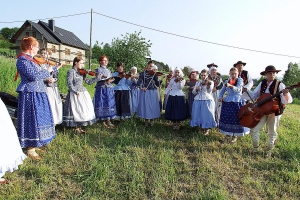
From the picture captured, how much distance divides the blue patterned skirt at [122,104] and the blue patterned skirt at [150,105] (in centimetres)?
46

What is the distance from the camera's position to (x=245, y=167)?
3.95 m

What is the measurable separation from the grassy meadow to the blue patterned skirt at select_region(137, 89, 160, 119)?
86cm

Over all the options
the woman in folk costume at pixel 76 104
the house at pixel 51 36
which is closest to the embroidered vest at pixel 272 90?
the woman in folk costume at pixel 76 104

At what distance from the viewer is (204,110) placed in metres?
5.22

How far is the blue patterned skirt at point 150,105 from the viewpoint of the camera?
5.93 meters

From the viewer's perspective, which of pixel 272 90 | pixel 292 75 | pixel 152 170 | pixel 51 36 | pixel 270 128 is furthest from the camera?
pixel 292 75

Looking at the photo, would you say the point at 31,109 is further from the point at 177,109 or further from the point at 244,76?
the point at 244,76

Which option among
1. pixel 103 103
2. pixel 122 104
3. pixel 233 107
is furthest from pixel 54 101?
pixel 233 107

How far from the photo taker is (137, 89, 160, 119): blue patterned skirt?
19.5ft

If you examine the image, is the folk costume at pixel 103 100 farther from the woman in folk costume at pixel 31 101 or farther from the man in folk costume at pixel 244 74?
the man in folk costume at pixel 244 74

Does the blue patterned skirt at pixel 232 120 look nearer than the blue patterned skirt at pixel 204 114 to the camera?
Yes

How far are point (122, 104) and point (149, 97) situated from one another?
0.78m

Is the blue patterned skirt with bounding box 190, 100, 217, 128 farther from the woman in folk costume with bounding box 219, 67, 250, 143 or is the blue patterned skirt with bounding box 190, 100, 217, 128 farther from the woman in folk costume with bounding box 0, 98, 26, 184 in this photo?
the woman in folk costume with bounding box 0, 98, 26, 184

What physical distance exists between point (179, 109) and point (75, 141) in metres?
2.53
